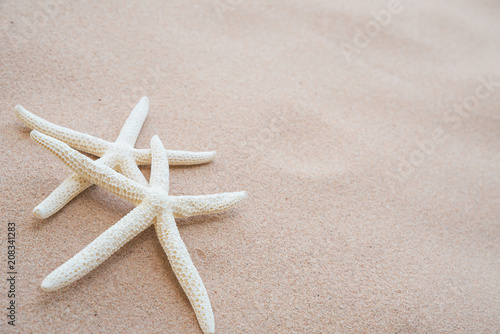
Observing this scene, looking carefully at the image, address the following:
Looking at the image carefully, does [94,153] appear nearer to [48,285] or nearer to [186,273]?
[48,285]

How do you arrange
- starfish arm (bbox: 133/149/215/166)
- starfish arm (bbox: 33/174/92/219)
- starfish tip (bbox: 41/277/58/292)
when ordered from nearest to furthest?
starfish tip (bbox: 41/277/58/292) < starfish arm (bbox: 33/174/92/219) < starfish arm (bbox: 133/149/215/166)

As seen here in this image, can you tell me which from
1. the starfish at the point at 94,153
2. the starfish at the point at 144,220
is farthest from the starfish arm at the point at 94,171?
the starfish at the point at 94,153

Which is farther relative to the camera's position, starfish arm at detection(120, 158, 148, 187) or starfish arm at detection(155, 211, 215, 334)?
starfish arm at detection(120, 158, 148, 187)

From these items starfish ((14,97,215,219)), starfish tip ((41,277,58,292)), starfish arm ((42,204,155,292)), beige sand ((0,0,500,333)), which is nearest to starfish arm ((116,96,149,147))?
starfish ((14,97,215,219))

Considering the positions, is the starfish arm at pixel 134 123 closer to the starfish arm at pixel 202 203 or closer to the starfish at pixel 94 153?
the starfish at pixel 94 153

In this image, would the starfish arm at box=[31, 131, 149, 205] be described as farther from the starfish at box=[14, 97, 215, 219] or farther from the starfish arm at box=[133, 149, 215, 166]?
the starfish arm at box=[133, 149, 215, 166]

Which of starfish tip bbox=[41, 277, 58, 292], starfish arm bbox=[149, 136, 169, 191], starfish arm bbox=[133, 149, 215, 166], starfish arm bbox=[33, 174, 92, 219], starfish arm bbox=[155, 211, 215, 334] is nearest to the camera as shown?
starfish tip bbox=[41, 277, 58, 292]
